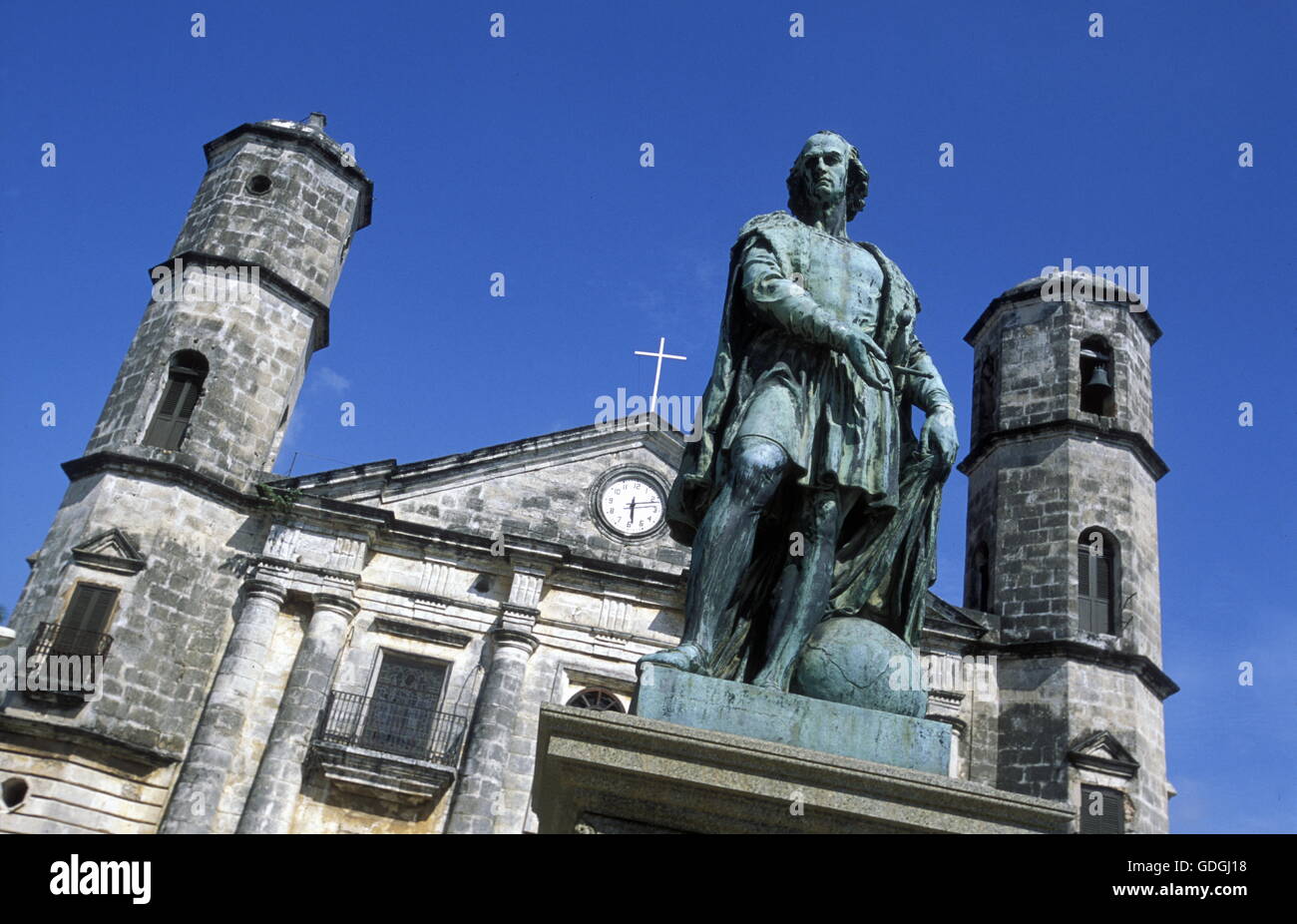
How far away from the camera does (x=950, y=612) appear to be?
18.3 meters

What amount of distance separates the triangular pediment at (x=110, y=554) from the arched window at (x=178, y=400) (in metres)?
1.55

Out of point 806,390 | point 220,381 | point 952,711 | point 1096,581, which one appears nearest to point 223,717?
point 220,381

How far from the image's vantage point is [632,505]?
62.5ft

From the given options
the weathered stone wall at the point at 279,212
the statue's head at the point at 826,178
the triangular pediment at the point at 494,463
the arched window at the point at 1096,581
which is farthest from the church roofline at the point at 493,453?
the statue's head at the point at 826,178

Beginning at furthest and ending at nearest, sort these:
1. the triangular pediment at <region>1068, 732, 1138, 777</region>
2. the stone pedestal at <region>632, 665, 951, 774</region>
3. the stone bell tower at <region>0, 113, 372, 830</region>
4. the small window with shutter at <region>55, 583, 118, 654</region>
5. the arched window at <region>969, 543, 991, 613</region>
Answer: the arched window at <region>969, 543, 991, 613</region> < the triangular pediment at <region>1068, 732, 1138, 777</region> < the small window with shutter at <region>55, 583, 118, 654</region> < the stone bell tower at <region>0, 113, 372, 830</region> < the stone pedestal at <region>632, 665, 951, 774</region>

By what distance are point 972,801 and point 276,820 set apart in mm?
13483

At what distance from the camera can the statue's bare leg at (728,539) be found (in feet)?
13.8

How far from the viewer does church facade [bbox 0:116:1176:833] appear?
1584 centimetres

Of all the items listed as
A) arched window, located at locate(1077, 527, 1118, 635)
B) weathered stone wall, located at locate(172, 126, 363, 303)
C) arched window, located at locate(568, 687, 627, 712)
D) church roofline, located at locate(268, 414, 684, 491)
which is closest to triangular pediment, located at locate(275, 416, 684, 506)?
church roofline, located at locate(268, 414, 684, 491)

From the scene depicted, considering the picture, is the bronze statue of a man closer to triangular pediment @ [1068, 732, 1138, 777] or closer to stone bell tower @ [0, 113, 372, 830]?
stone bell tower @ [0, 113, 372, 830]

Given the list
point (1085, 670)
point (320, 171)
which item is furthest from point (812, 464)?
point (320, 171)

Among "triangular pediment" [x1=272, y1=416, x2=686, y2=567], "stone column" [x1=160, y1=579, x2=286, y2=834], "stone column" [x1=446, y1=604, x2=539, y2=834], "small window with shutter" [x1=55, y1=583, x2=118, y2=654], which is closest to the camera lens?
"stone column" [x1=160, y1=579, x2=286, y2=834]

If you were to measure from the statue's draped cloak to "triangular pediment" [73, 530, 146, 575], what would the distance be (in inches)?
520
